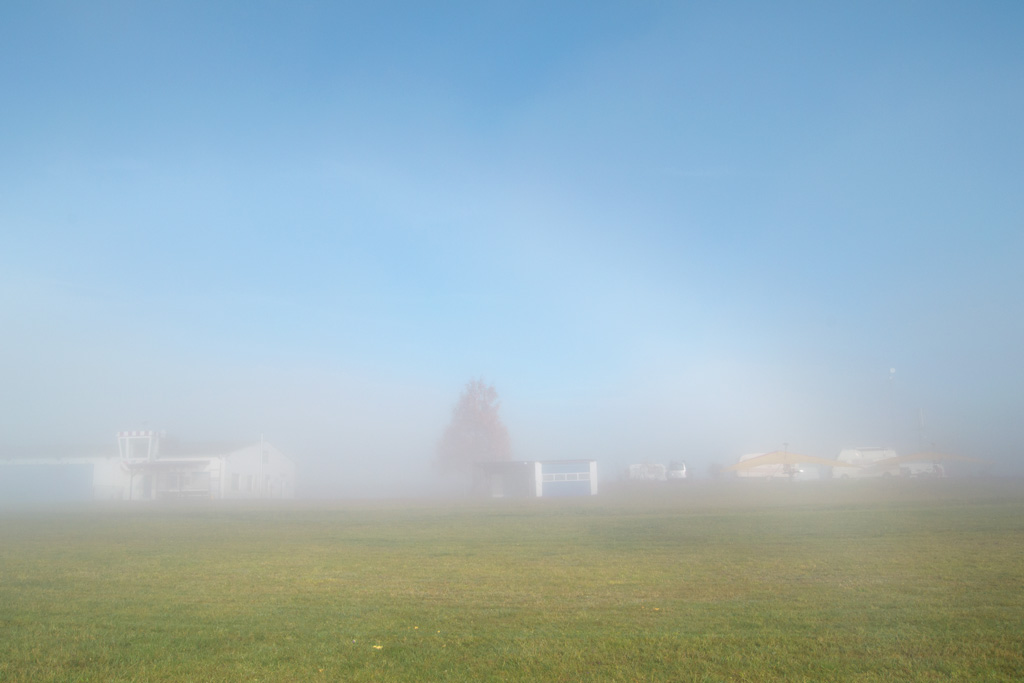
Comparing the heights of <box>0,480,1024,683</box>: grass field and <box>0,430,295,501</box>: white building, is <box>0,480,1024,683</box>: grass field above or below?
below

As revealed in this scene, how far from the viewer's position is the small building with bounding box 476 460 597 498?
57.3 metres

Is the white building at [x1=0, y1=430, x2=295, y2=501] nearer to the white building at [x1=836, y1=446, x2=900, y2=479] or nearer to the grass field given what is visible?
the grass field

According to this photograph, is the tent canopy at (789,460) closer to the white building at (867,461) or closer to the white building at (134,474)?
the white building at (867,461)

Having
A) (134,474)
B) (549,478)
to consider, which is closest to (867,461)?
(549,478)

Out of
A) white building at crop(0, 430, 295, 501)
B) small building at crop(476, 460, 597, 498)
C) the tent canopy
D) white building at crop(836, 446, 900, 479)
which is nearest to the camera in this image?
small building at crop(476, 460, 597, 498)

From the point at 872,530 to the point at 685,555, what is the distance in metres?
8.02

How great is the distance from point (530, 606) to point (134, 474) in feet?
210

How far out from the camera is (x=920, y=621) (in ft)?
31.9

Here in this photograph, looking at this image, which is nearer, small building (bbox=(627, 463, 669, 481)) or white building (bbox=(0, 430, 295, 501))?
white building (bbox=(0, 430, 295, 501))

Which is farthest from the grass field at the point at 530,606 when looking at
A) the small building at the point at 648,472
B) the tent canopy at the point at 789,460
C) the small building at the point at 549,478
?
the small building at the point at 648,472

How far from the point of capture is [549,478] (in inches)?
2287

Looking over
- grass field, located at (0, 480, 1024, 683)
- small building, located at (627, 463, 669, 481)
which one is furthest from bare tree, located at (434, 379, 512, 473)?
grass field, located at (0, 480, 1024, 683)

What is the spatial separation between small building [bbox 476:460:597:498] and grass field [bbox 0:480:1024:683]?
34.6m

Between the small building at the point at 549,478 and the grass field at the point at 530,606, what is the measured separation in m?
34.6
